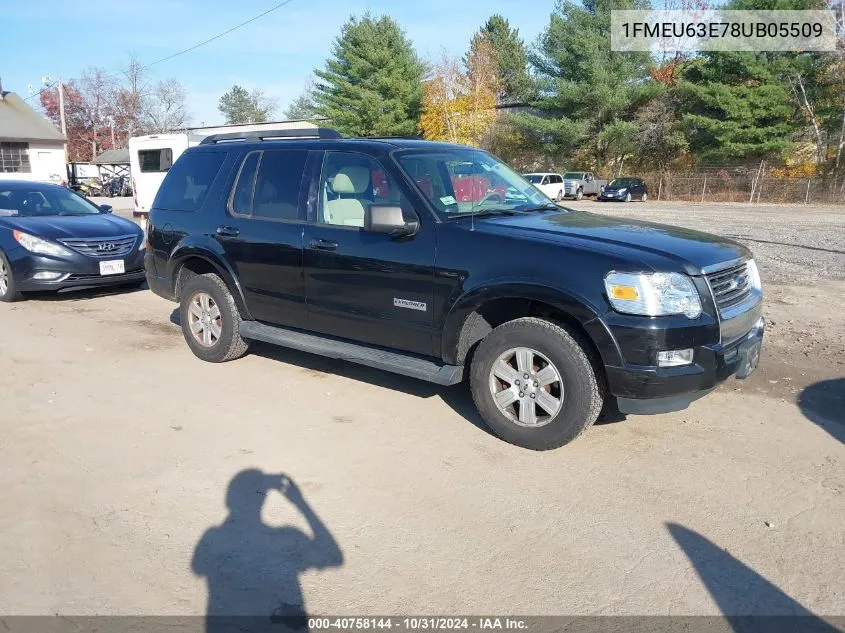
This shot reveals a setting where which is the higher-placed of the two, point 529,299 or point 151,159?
point 151,159

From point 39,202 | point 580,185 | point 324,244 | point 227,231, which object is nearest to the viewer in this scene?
point 324,244

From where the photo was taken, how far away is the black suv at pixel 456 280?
3.94 meters

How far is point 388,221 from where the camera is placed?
4.57 meters

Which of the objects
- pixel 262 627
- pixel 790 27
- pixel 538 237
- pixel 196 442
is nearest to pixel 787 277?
pixel 538 237

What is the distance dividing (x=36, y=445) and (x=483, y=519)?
9.83 feet

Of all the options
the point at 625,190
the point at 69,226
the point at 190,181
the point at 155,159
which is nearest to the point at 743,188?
the point at 625,190

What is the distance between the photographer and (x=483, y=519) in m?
3.53

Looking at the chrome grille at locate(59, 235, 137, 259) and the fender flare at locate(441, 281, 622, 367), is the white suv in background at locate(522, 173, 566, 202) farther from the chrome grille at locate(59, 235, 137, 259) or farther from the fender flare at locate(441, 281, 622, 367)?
the fender flare at locate(441, 281, 622, 367)

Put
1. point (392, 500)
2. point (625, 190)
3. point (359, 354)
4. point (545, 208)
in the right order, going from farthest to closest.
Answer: point (625, 190)
point (545, 208)
point (359, 354)
point (392, 500)

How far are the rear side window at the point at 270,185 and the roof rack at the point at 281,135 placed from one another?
1.02ft

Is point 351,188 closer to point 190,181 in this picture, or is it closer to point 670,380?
point 190,181

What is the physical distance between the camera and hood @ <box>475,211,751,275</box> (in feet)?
13.1

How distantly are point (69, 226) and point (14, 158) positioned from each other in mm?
38066

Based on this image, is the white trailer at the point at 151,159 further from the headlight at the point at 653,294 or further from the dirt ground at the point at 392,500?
the headlight at the point at 653,294
